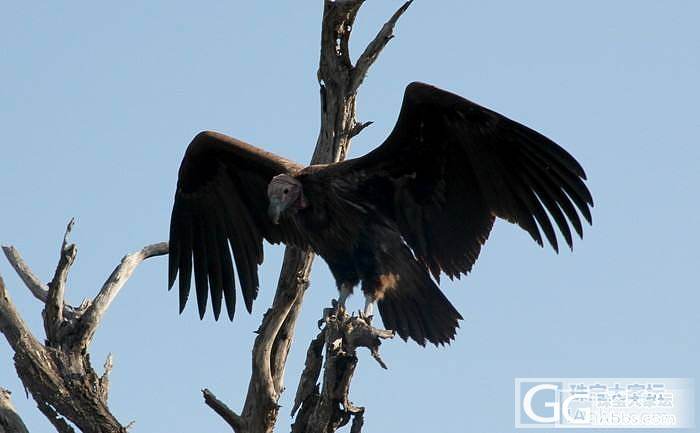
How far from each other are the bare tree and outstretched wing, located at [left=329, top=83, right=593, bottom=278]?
2.00 feet

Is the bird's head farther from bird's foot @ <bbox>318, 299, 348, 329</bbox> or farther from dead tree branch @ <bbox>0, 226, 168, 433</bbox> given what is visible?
dead tree branch @ <bbox>0, 226, 168, 433</bbox>

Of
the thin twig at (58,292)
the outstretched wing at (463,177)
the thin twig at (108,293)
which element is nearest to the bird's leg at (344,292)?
the outstretched wing at (463,177)

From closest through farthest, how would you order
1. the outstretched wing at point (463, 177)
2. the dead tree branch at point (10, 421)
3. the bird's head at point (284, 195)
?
1. the dead tree branch at point (10, 421)
2. the outstretched wing at point (463, 177)
3. the bird's head at point (284, 195)

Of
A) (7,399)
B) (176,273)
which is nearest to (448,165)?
(176,273)

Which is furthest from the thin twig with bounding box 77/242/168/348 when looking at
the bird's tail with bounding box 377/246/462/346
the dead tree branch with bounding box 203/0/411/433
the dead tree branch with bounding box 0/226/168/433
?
the bird's tail with bounding box 377/246/462/346

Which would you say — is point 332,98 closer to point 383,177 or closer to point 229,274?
point 383,177

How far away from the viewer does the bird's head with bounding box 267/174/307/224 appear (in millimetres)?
7496

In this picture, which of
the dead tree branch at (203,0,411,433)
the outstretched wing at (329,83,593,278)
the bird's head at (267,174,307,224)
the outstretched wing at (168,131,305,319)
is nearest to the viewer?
the outstretched wing at (329,83,593,278)

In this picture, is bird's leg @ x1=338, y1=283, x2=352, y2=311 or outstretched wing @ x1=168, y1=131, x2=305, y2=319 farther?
outstretched wing @ x1=168, y1=131, x2=305, y2=319

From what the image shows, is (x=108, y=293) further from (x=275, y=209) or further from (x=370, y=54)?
(x=370, y=54)

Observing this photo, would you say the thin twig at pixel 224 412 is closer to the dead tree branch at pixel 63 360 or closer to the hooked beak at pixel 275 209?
the dead tree branch at pixel 63 360

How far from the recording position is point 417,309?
24.5ft

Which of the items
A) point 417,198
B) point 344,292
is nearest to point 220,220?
point 344,292

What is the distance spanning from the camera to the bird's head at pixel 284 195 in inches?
295
